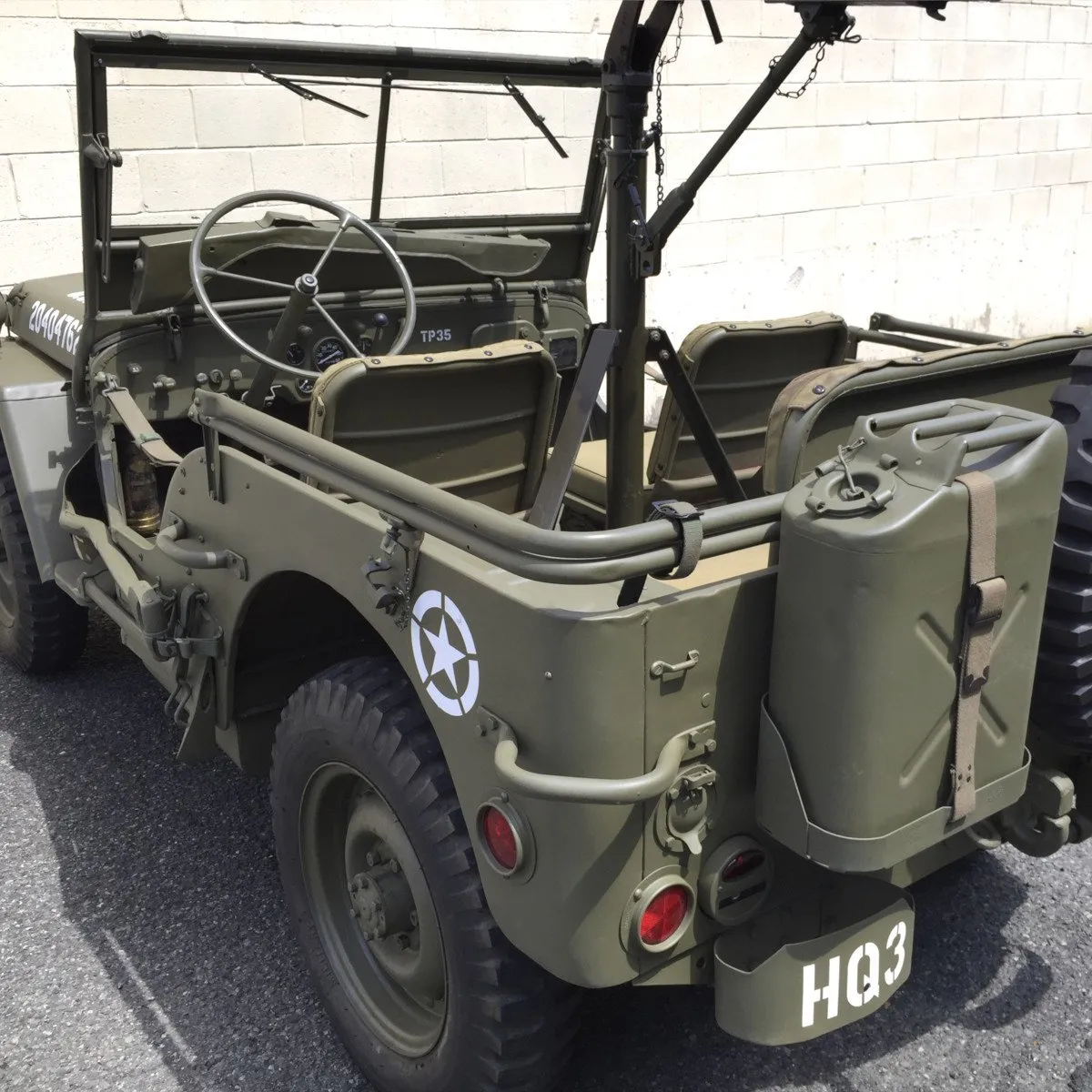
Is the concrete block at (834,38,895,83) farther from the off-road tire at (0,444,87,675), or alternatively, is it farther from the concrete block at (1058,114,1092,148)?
the off-road tire at (0,444,87,675)

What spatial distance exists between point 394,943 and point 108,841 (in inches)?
47.3

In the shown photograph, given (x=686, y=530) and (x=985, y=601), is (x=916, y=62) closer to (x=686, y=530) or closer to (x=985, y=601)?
(x=985, y=601)

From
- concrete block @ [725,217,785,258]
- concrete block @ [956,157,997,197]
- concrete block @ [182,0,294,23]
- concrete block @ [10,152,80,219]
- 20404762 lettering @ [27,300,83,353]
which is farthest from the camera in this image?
concrete block @ [956,157,997,197]

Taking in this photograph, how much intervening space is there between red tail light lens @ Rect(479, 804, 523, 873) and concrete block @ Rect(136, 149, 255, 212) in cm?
225

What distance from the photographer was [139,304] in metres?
3.10

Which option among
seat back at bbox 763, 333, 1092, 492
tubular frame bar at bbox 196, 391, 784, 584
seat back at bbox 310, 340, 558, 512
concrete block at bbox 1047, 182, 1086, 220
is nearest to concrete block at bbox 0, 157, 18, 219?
seat back at bbox 310, 340, 558, 512

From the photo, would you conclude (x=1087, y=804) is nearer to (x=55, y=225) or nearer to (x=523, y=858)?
(x=523, y=858)

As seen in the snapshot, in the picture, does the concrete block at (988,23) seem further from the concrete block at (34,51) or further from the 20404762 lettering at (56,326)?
the 20404762 lettering at (56,326)

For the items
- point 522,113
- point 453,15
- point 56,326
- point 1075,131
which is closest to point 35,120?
point 56,326

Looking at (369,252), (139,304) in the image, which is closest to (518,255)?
(369,252)

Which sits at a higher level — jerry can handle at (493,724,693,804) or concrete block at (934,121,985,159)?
concrete block at (934,121,985,159)

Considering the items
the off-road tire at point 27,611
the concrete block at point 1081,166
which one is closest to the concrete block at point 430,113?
the off-road tire at point 27,611

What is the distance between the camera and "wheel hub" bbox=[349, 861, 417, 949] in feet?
6.93

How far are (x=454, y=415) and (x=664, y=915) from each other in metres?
1.27
